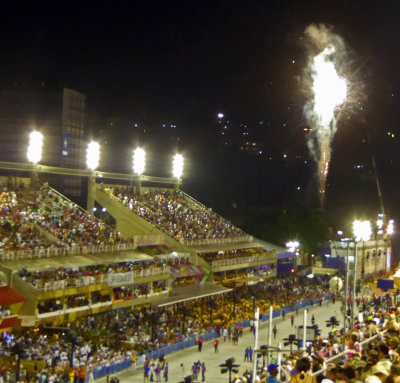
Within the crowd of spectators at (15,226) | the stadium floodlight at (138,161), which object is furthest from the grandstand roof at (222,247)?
the crowd of spectators at (15,226)

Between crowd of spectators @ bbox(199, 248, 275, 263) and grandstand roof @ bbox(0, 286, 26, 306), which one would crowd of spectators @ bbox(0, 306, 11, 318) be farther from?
crowd of spectators @ bbox(199, 248, 275, 263)

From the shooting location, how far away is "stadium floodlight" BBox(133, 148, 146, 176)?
52500 mm

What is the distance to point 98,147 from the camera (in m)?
46.4

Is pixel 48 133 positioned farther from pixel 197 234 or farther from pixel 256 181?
pixel 256 181

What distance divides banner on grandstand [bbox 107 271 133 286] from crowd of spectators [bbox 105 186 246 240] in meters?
11.6

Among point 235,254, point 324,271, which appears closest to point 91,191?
point 235,254

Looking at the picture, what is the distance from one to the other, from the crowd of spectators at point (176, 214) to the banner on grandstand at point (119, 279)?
1155 cm

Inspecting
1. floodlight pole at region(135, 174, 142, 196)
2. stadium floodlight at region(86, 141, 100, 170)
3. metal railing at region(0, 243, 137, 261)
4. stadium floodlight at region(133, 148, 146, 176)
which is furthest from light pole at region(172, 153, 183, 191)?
metal railing at region(0, 243, 137, 261)

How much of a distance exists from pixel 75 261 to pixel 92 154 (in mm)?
14697

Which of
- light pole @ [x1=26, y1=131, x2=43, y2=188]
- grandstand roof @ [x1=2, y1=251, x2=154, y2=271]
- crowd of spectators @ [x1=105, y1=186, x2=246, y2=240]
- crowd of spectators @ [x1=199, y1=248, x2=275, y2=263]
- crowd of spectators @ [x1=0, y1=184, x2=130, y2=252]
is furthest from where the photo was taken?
crowd of spectators @ [x1=105, y1=186, x2=246, y2=240]

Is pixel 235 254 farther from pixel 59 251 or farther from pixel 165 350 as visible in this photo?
pixel 59 251

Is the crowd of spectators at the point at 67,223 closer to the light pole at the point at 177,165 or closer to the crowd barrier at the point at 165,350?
the crowd barrier at the point at 165,350

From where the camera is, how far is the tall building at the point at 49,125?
Answer: 132 ft

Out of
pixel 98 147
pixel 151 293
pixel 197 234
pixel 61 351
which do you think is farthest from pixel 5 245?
pixel 197 234
